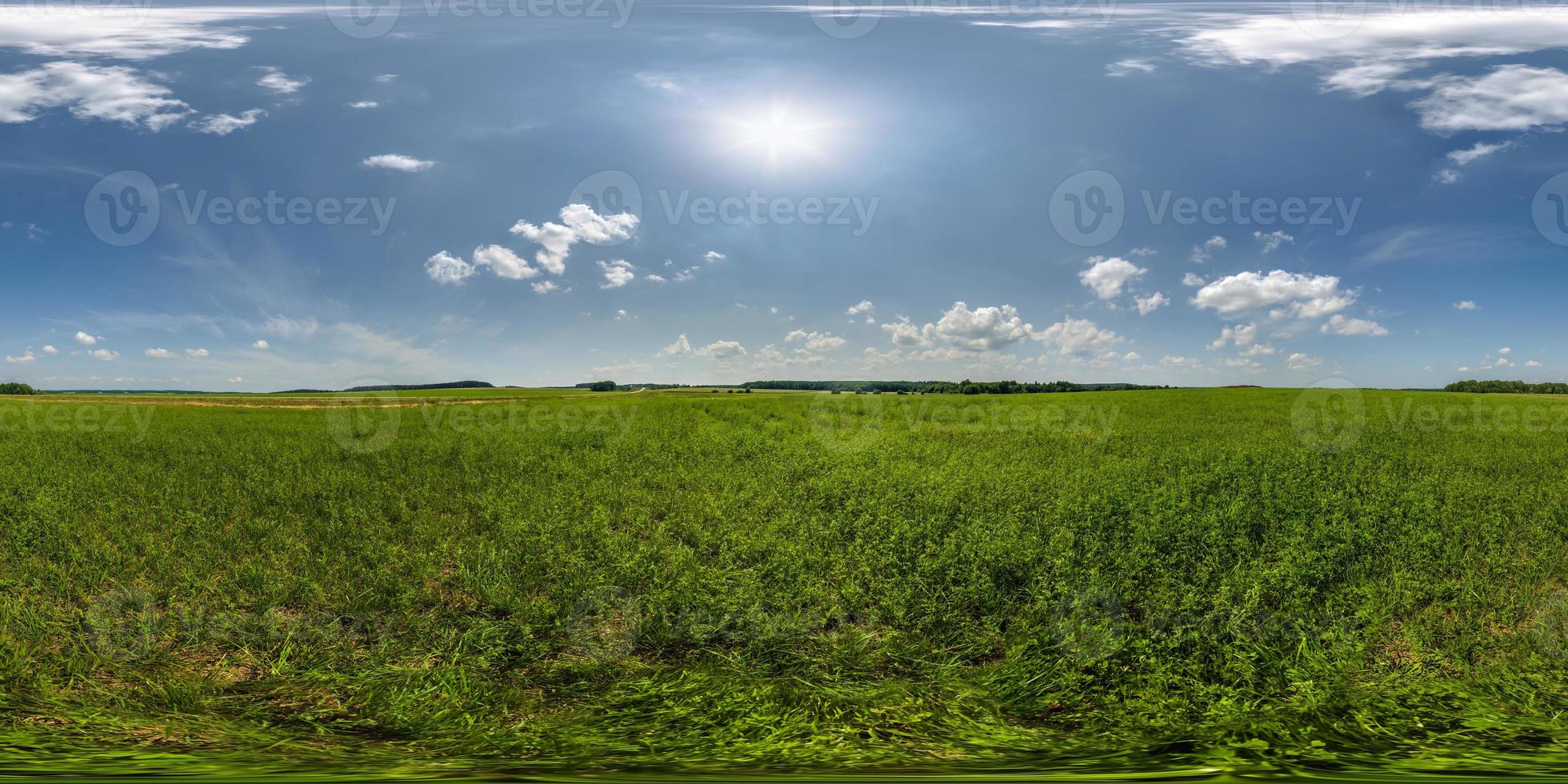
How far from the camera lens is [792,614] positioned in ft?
18.6

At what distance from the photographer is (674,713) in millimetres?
4309

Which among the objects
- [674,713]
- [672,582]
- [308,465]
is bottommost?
[674,713]

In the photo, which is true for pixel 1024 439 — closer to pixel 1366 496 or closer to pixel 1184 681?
pixel 1366 496

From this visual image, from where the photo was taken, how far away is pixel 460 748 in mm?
3809

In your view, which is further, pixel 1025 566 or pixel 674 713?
pixel 1025 566

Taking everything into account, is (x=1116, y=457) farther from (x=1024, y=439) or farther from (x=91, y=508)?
(x=91, y=508)

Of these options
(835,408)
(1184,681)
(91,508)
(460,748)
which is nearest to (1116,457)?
(1184,681)

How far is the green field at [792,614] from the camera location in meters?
3.90

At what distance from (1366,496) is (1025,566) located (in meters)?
6.12

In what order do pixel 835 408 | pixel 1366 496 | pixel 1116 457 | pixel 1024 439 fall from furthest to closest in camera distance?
pixel 835 408
pixel 1024 439
pixel 1116 457
pixel 1366 496

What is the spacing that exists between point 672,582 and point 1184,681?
15.2ft

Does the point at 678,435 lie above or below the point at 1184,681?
above

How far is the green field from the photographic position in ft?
12.8

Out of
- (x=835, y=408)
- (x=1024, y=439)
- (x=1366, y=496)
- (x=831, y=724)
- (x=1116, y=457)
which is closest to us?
(x=831, y=724)
